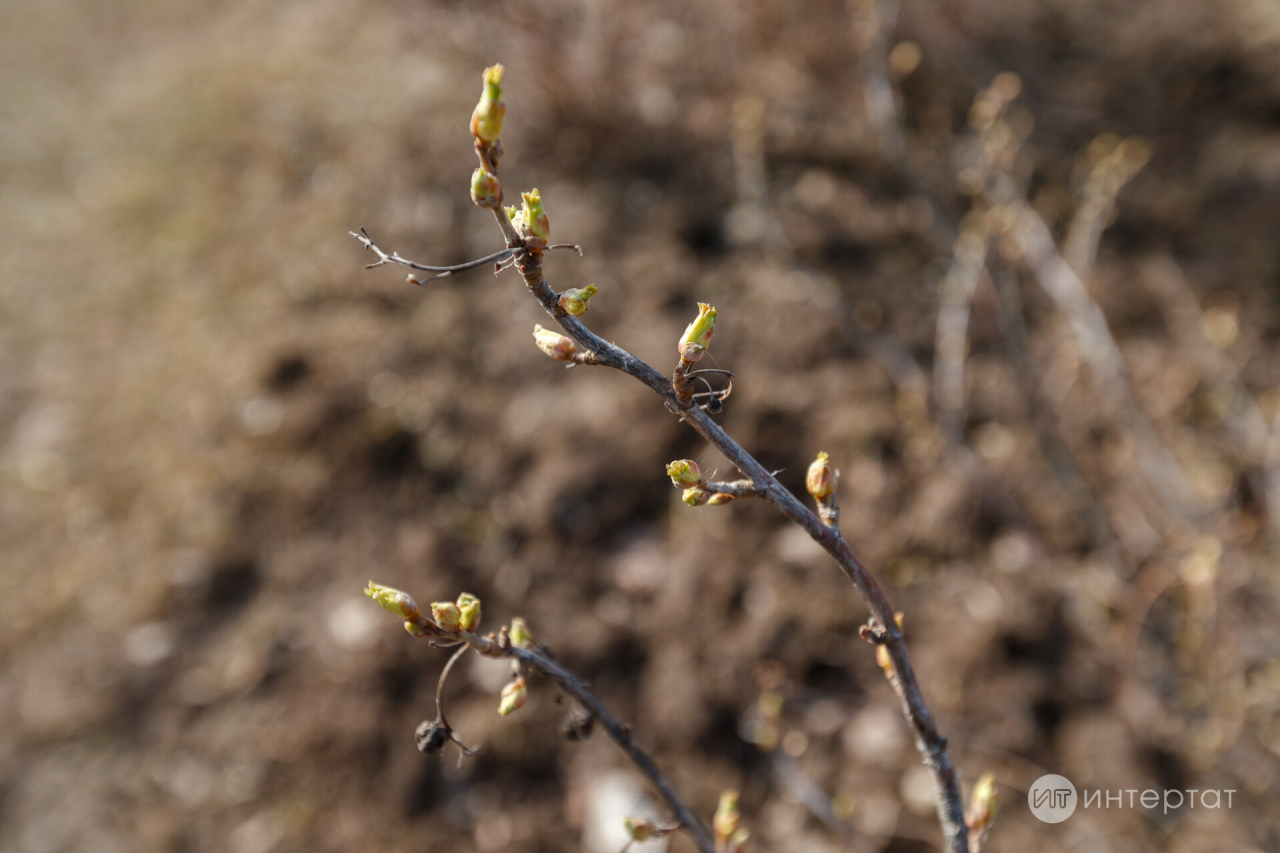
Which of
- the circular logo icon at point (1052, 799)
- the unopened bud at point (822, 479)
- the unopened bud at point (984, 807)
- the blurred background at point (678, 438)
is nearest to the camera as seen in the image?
the unopened bud at point (822, 479)

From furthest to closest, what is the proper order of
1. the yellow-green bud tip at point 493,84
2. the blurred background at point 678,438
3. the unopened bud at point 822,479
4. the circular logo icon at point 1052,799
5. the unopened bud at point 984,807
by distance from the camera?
the blurred background at point 678,438, the circular logo icon at point 1052,799, the unopened bud at point 984,807, the unopened bud at point 822,479, the yellow-green bud tip at point 493,84

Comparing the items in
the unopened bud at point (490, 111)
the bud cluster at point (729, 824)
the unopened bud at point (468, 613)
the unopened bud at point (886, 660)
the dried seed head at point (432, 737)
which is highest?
the unopened bud at point (490, 111)

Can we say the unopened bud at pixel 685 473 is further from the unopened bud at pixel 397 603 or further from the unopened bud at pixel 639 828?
the unopened bud at pixel 639 828

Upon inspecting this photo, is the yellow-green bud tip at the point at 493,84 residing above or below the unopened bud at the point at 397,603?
above

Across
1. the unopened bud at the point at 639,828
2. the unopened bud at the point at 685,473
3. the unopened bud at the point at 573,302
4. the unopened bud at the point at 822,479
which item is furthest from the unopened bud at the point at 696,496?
the unopened bud at the point at 639,828

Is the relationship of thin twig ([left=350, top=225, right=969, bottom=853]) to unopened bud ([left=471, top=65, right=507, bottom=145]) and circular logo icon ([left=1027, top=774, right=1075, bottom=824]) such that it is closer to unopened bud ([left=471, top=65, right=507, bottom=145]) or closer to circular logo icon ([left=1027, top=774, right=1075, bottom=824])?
unopened bud ([left=471, top=65, right=507, bottom=145])

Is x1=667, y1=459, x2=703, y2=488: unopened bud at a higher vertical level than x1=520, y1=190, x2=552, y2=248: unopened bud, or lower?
lower

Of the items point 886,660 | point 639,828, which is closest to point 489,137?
point 886,660

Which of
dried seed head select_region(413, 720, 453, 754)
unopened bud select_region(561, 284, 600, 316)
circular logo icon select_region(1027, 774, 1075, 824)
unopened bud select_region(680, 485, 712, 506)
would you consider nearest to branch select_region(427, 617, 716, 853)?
dried seed head select_region(413, 720, 453, 754)
